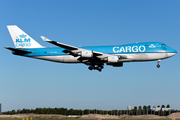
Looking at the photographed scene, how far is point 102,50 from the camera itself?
47688 mm

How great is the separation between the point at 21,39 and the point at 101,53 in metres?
19.7

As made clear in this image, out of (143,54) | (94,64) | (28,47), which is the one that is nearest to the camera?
(143,54)

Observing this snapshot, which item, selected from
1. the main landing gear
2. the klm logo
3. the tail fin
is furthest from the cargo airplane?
the klm logo

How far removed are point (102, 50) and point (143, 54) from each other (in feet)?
25.4

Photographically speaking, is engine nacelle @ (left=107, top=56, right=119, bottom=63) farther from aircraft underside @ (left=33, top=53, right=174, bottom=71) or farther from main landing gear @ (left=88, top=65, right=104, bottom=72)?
main landing gear @ (left=88, top=65, right=104, bottom=72)

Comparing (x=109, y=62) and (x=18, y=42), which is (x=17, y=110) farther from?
(x=109, y=62)

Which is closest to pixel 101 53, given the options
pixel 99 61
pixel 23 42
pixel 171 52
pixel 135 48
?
pixel 99 61

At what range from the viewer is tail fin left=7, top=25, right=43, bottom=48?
5390 centimetres

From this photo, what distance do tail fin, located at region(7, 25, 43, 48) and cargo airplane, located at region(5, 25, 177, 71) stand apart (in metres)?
1.84

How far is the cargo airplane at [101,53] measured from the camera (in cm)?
4559

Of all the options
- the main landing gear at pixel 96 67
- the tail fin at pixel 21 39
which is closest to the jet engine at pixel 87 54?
the main landing gear at pixel 96 67

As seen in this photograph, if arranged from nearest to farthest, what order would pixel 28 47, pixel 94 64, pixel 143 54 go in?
pixel 143 54
pixel 94 64
pixel 28 47

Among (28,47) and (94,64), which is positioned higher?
(28,47)

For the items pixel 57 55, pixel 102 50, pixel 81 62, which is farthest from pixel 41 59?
pixel 102 50
